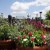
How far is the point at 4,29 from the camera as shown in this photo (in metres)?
6.95

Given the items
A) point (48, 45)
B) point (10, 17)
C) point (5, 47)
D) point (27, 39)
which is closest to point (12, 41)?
point (5, 47)

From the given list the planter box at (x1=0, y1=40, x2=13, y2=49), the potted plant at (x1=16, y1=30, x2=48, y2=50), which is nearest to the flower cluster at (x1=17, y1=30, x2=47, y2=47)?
the potted plant at (x1=16, y1=30, x2=48, y2=50)

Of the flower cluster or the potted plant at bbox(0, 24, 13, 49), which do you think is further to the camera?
the potted plant at bbox(0, 24, 13, 49)

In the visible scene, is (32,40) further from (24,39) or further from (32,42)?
(24,39)

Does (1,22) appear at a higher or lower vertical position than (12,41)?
higher

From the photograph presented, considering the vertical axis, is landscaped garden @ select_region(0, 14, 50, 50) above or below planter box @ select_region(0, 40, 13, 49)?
above

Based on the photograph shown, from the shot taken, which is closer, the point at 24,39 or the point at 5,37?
the point at 24,39

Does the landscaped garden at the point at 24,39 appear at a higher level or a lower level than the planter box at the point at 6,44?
higher

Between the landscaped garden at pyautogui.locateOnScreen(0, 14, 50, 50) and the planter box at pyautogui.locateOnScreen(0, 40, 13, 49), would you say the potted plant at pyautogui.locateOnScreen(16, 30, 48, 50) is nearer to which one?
the landscaped garden at pyautogui.locateOnScreen(0, 14, 50, 50)

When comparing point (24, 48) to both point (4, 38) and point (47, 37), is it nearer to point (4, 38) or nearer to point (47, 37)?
point (47, 37)

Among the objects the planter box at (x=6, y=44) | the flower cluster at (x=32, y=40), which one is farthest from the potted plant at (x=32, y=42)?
the planter box at (x=6, y=44)

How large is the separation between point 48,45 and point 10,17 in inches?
184

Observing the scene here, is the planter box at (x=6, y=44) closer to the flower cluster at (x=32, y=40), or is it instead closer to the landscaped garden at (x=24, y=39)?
the landscaped garden at (x=24, y=39)

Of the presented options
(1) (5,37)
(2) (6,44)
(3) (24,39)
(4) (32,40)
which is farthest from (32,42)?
(1) (5,37)
